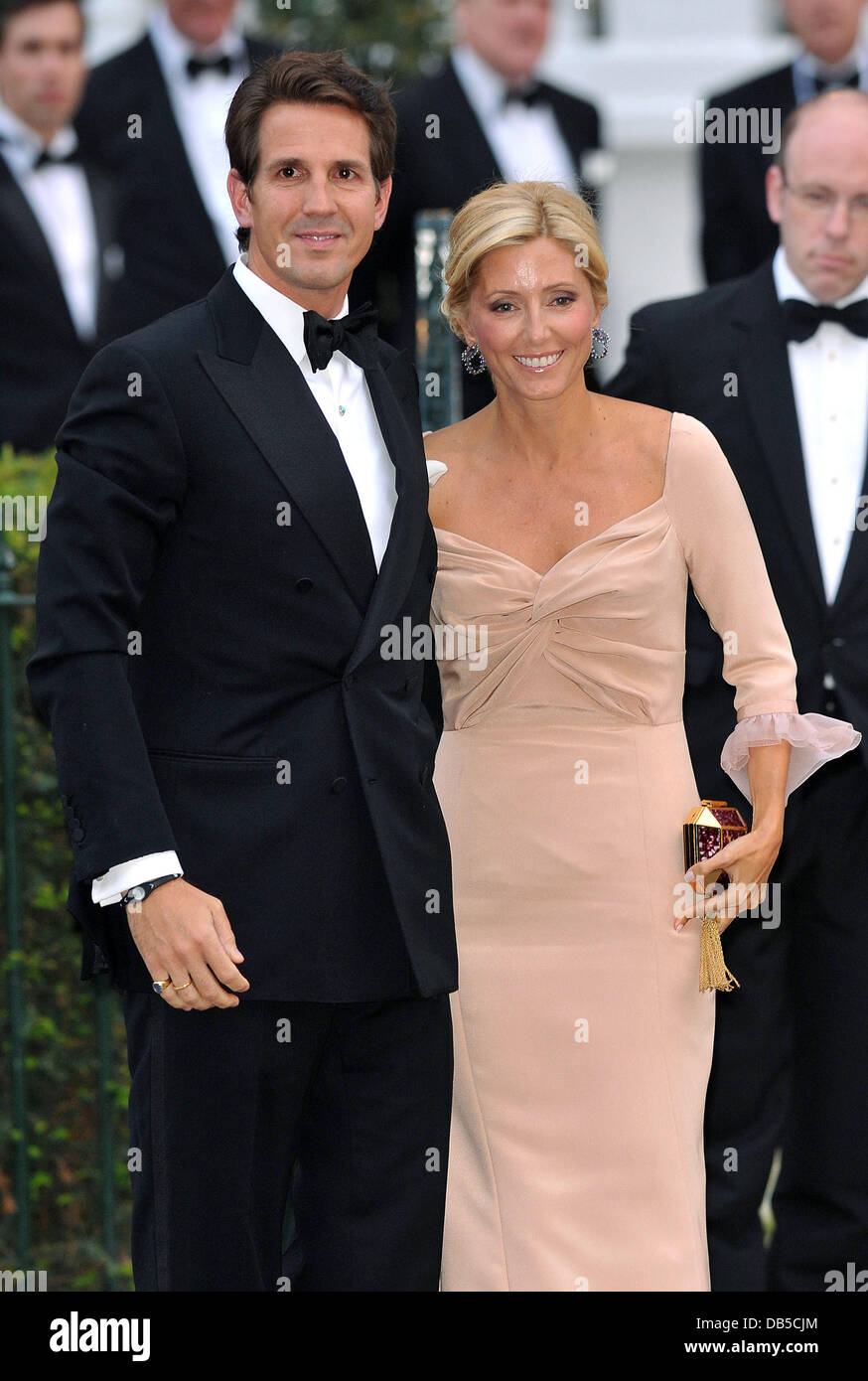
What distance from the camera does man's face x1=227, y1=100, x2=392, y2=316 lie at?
310 centimetres

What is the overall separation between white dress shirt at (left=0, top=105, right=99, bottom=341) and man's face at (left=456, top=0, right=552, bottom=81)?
150 centimetres

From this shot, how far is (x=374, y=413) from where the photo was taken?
10.6 ft

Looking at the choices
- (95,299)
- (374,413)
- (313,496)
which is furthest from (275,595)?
(95,299)

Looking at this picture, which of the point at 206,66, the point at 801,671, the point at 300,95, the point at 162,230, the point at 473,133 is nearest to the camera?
the point at 300,95

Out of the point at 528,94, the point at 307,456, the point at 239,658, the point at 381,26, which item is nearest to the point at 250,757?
the point at 239,658

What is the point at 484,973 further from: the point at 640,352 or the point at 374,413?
the point at 640,352

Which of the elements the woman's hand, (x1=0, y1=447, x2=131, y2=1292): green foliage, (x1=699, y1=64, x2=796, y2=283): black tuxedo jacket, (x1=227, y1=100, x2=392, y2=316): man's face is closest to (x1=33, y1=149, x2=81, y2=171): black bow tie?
(x1=0, y1=447, x2=131, y2=1292): green foliage

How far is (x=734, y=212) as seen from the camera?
17.0 ft

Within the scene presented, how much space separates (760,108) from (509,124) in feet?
3.35

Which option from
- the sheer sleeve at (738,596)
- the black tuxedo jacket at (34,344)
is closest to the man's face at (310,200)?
the sheer sleeve at (738,596)

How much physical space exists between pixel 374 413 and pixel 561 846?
0.91m

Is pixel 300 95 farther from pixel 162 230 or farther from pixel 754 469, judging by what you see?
pixel 162 230

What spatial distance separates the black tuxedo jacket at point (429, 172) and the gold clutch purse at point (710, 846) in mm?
1624

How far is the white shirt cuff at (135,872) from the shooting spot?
2.83m
